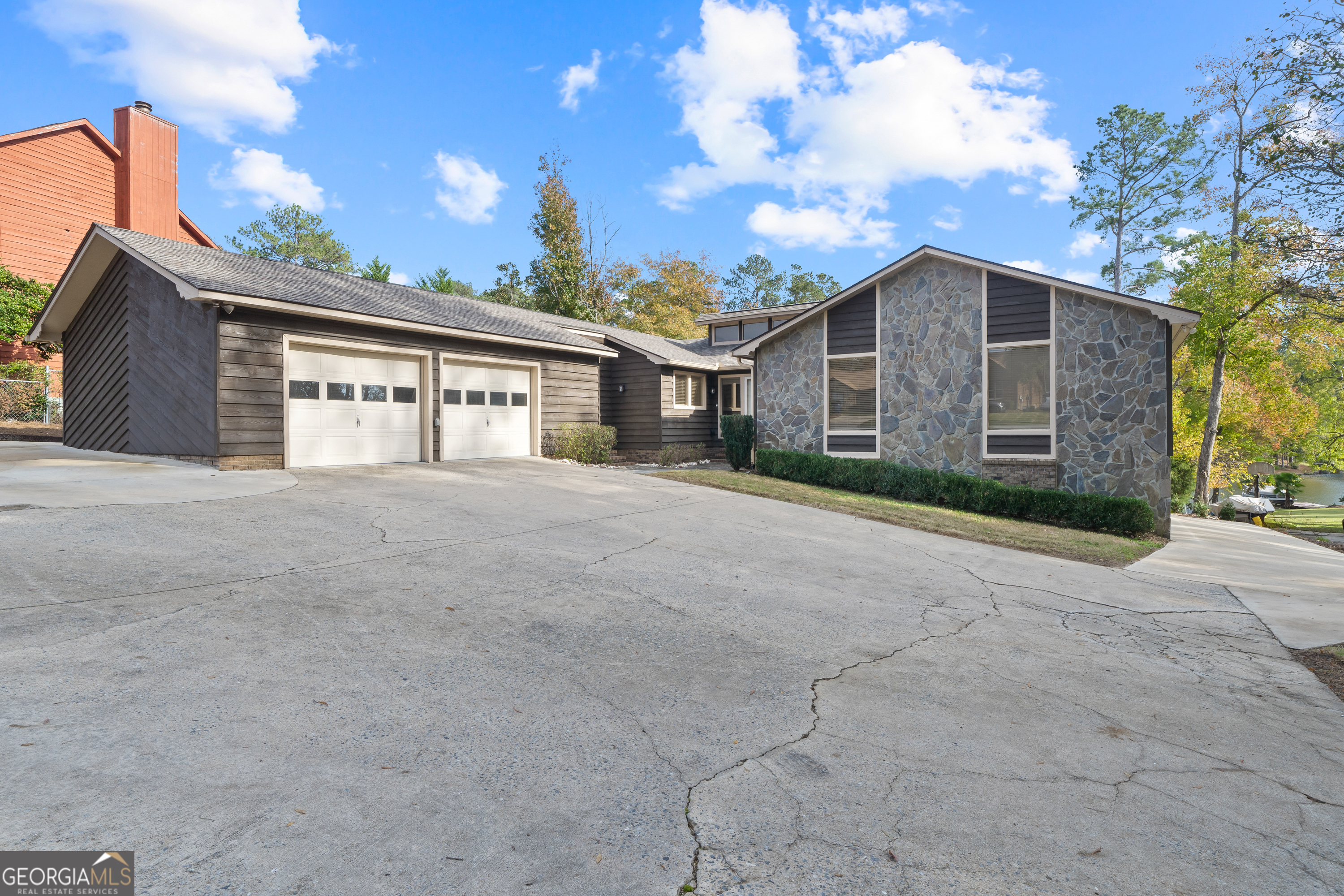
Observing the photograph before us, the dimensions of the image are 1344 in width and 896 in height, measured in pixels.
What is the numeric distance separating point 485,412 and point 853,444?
866 centimetres

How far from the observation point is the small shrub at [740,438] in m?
16.2

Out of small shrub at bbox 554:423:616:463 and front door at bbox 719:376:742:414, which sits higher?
front door at bbox 719:376:742:414

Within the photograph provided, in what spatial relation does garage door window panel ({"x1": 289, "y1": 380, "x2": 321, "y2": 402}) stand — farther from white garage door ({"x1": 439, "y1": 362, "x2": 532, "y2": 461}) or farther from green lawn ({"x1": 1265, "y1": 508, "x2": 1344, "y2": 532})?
green lawn ({"x1": 1265, "y1": 508, "x2": 1344, "y2": 532})

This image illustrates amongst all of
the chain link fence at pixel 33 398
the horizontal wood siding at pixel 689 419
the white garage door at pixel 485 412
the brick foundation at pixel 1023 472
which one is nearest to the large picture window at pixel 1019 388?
the brick foundation at pixel 1023 472

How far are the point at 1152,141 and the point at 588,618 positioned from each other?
36187 millimetres

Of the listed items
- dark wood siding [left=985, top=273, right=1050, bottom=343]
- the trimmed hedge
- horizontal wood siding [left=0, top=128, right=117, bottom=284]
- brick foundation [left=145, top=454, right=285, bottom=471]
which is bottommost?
the trimmed hedge

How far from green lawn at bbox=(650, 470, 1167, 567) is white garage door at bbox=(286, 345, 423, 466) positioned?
540 centimetres

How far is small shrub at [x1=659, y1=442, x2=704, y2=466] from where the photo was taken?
18281 millimetres

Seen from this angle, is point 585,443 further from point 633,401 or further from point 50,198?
point 50,198

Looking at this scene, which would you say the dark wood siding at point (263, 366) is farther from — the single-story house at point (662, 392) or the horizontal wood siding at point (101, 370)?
the single-story house at point (662, 392)

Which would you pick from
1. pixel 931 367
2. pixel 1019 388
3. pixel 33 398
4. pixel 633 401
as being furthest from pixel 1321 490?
pixel 33 398

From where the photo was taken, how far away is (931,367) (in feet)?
45.2

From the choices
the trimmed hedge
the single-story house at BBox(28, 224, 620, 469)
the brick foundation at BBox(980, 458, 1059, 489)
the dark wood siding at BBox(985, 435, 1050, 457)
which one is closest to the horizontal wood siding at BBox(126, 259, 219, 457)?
the single-story house at BBox(28, 224, 620, 469)

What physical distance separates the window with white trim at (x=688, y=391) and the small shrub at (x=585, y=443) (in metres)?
3.38
